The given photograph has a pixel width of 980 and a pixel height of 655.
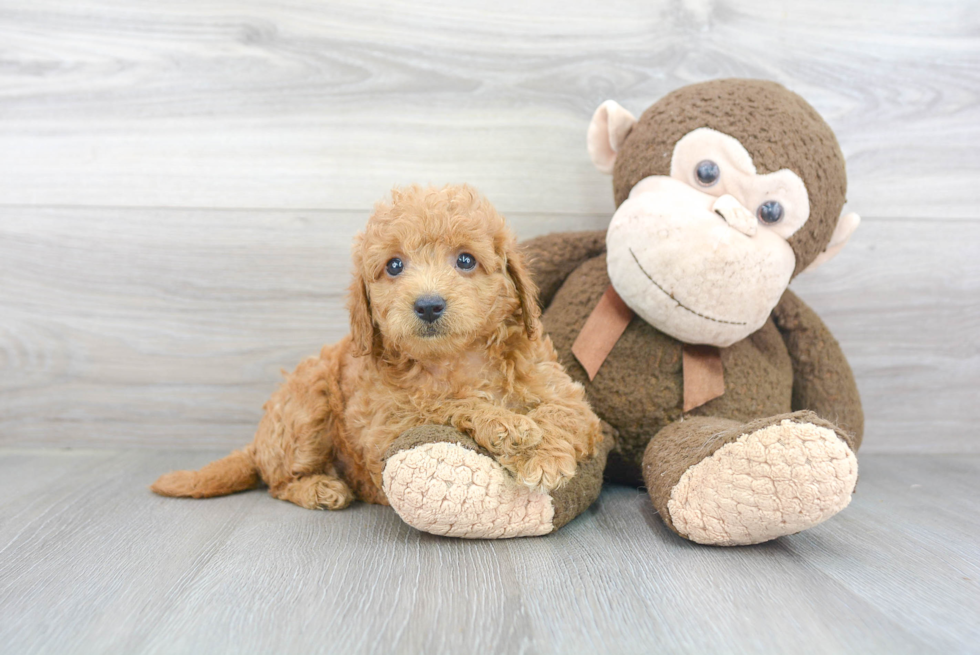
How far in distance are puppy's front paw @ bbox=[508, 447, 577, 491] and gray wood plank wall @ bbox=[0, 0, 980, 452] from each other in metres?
0.83

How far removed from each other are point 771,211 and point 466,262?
63cm

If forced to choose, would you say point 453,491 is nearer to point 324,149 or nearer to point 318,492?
point 318,492

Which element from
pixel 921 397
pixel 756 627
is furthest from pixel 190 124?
pixel 921 397

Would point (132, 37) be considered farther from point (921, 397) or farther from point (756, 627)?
point (921, 397)

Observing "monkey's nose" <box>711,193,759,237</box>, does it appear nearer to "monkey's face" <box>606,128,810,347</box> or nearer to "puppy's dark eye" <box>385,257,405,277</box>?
"monkey's face" <box>606,128,810,347</box>

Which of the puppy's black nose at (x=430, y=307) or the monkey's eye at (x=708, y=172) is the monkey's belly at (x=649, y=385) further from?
the puppy's black nose at (x=430, y=307)

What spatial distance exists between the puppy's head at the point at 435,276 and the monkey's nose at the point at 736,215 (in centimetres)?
41

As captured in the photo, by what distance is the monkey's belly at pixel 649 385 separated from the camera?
4.54 ft

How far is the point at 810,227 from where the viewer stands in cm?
133

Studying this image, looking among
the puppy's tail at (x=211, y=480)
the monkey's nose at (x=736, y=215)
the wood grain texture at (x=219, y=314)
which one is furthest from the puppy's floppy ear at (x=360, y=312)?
the monkey's nose at (x=736, y=215)

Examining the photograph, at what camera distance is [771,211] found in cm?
129

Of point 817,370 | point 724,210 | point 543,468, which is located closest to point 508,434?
point 543,468

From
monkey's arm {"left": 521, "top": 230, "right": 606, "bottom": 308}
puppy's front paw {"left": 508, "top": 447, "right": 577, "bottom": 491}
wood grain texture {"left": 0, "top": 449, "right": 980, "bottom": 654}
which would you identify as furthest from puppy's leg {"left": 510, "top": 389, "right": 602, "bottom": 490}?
monkey's arm {"left": 521, "top": 230, "right": 606, "bottom": 308}

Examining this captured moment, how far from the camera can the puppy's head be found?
107cm
